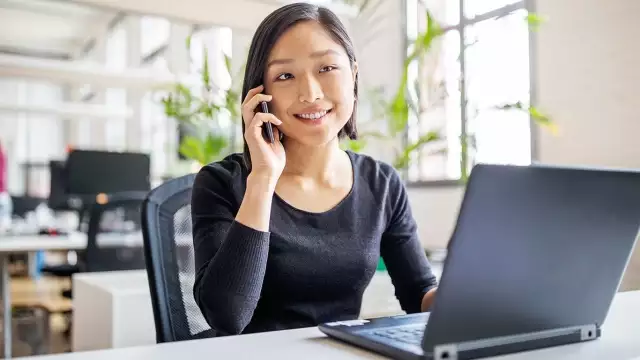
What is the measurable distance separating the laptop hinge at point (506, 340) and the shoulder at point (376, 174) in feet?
1.81

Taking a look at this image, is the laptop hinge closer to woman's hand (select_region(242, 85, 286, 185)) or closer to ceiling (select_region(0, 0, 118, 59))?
woman's hand (select_region(242, 85, 286, 185))

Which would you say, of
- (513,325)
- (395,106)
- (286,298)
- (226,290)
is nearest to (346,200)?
(286,298)

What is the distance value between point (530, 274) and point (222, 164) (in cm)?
69

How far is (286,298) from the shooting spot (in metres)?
1.15

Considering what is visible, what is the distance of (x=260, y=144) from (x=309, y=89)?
0.13 m

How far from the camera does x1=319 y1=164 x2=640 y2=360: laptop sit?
61cm

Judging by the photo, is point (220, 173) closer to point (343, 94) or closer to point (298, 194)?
point (298, 194)

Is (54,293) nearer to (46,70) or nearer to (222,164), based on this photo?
(46,70)


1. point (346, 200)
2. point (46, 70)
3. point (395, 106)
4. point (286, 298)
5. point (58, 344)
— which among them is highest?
point (46, 70)

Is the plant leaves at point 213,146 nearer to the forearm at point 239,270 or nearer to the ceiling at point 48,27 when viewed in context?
the forearm at point 239,270

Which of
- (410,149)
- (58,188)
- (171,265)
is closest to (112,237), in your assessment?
(58,188)

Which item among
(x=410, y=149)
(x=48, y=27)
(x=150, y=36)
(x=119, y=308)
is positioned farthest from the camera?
(x=48, y=27)

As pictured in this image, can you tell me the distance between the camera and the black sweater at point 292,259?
39.4 inches

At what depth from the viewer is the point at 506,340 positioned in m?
0.72
